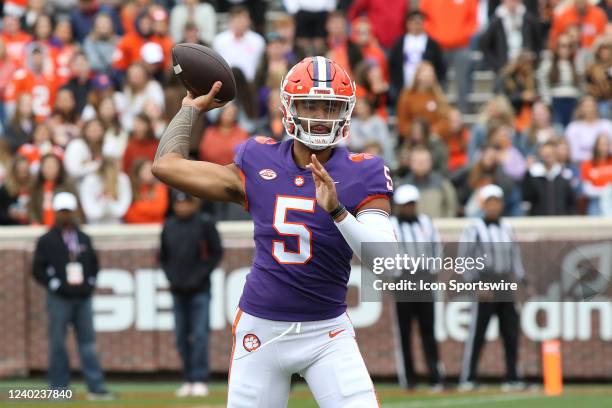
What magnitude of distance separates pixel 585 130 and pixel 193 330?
170 inches

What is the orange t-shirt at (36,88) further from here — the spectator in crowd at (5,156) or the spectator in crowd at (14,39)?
the spectator in crowd at (5,156)

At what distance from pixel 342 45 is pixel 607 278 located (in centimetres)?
420

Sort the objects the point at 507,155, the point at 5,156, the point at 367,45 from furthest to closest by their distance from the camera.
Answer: the point at 367,45
the point at 5,156
the point at 507,155

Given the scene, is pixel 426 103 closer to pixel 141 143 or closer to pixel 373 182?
pixel 141 143

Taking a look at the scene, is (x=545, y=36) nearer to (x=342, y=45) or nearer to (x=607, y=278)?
(x=342, y=45)

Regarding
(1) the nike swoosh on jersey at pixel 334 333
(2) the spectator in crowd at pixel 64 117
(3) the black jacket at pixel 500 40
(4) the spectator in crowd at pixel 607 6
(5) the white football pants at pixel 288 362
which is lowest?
(5) the white football pants at pixel 288 362

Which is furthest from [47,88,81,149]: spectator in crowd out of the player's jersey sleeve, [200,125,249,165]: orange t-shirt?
the player's jersey sleeve

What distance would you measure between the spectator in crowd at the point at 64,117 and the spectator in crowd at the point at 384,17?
3349 mm

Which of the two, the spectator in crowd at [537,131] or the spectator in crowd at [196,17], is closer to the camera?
the spectator in crowd at [537,131]

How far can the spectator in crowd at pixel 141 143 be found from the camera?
1261 cm

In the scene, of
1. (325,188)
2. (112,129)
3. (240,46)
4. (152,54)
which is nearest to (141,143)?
(112,129)

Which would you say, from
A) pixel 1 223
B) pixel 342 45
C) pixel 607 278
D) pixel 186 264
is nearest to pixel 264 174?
pixel 186 264

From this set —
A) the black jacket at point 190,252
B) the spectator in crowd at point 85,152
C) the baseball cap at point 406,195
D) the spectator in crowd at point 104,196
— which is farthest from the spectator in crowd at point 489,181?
the spectator in crowd at point 85,152

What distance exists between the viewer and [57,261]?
1096cm
